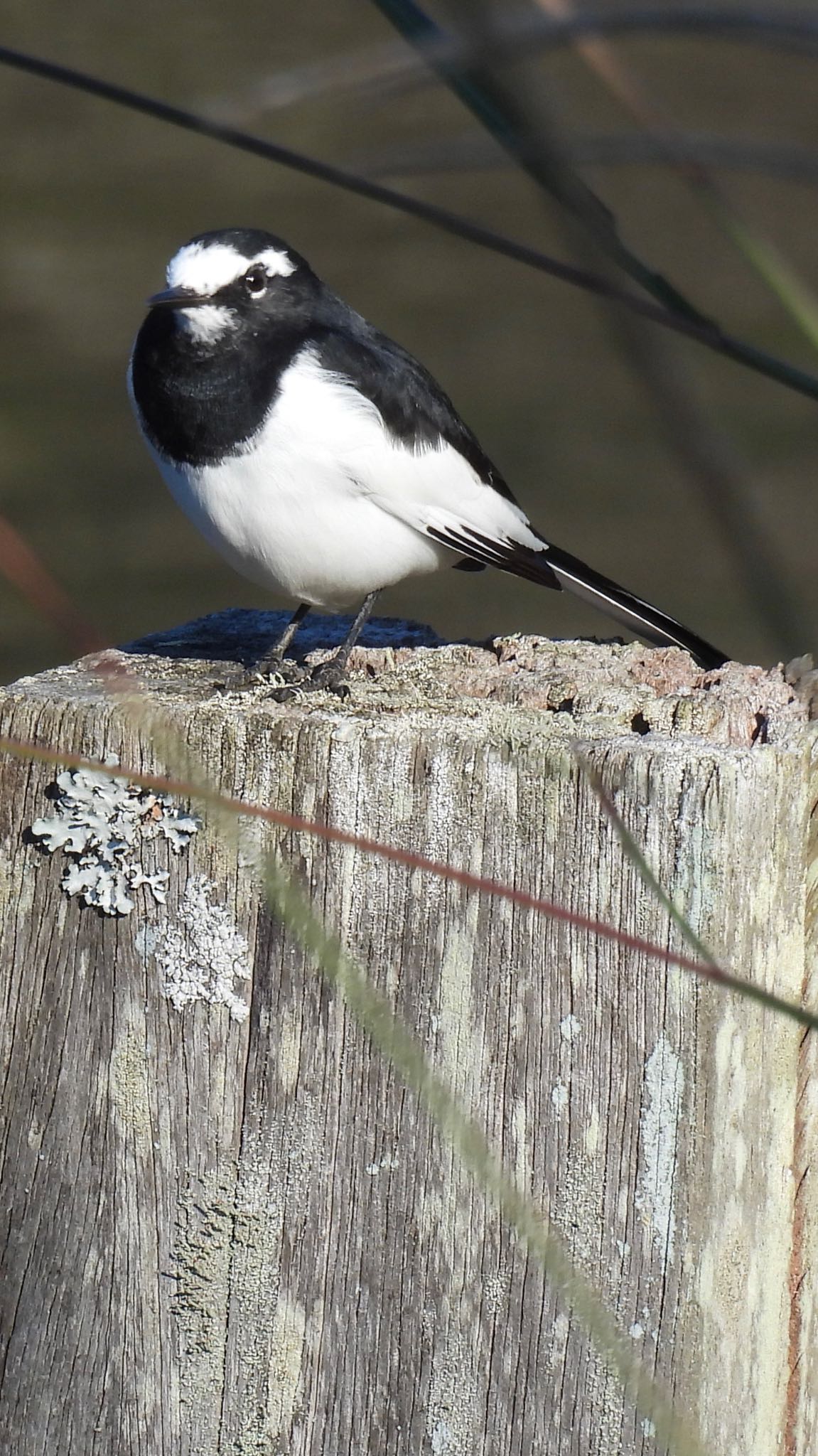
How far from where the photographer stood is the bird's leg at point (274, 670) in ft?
9.11

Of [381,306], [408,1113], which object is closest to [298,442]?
[408,1113]

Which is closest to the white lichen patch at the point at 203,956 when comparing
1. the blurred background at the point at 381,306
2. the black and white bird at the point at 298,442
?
the black and white bird at the point at 298,442

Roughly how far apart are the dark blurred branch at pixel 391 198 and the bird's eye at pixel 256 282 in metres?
2.44

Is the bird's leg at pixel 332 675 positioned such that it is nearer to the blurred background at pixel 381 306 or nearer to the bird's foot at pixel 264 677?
the bird's foot at pixel 264 677

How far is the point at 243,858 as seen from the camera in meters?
2.19

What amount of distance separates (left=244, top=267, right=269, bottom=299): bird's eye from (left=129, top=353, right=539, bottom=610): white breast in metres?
0.19

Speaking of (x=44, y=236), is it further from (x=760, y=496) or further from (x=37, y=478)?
(x=760, y=496)

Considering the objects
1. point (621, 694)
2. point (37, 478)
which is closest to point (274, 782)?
point (621, 694)

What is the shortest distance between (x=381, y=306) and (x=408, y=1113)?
30.2 ft

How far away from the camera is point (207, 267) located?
10.7 ft

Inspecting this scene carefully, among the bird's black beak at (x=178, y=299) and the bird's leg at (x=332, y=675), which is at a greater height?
the bird's black beak at (x=178, y=299)

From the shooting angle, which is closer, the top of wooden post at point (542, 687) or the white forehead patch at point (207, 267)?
the top of wooden post at point (542, 687)

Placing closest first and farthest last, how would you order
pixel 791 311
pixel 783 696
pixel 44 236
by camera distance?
pixel 791 311 → pixel 783 696 → pixel 44 236

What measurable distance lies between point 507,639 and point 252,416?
2.23ft
